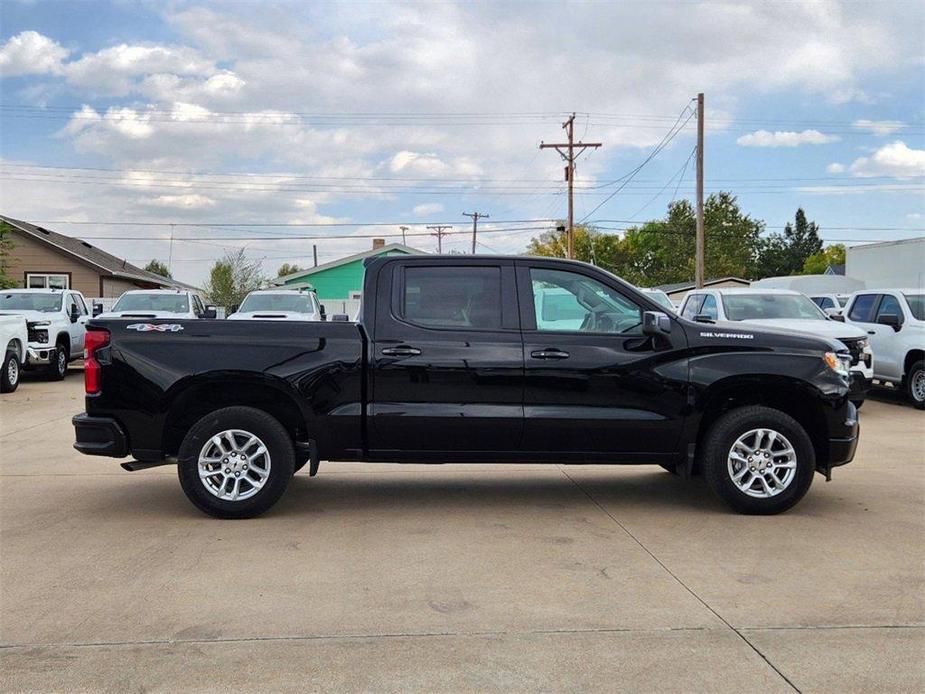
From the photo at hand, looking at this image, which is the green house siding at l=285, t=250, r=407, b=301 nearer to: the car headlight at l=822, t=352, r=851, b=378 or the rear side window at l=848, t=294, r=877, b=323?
the rear side window at l=848, t=294, r=877, b=323

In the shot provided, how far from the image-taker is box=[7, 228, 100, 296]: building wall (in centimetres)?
3656

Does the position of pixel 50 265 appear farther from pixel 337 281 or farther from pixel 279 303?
pixel 279 303

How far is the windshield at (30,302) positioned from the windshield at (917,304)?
16876 millimetres

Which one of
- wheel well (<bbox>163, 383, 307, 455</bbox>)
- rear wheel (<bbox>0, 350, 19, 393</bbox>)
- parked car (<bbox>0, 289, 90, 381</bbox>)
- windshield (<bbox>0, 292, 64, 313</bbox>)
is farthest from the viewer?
windshield (<bbox>0, 292, 64, 313</bbox>)

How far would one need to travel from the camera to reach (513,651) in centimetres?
402

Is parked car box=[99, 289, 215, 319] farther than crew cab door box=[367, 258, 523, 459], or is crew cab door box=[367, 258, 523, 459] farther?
parked car box=[99, 289, 215, 319]

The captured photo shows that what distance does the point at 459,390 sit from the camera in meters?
6.33

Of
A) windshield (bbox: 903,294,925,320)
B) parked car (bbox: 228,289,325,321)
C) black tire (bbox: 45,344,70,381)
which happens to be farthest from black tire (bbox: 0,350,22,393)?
windshield (bbox: 903,294,925,320)

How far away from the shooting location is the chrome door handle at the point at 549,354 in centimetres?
634

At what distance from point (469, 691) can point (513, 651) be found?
452 millimetres

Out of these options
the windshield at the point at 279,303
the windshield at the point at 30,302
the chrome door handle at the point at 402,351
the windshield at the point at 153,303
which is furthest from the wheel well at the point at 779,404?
the windshield at the point at 30,302

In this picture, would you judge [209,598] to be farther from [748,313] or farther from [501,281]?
[748,313]

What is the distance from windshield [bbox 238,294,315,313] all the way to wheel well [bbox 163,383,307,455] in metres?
13.1

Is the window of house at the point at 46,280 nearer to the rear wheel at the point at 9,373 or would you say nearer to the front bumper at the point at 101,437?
the rear wheel at the point at 9,373
